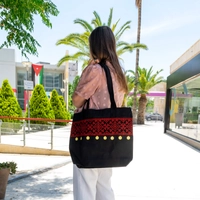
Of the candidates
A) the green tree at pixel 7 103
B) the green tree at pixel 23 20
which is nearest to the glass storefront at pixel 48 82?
the green tree at pixel 7 103

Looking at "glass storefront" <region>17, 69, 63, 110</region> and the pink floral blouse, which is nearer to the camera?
the pink floral blouse

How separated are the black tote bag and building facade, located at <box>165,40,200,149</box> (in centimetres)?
647

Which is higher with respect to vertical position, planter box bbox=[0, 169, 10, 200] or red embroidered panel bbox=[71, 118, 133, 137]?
red embroidered panel bbox=[71, 118, 133, 137]

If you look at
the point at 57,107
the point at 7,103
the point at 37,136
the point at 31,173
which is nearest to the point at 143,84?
the point at 57,107

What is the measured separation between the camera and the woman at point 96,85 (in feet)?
4.32

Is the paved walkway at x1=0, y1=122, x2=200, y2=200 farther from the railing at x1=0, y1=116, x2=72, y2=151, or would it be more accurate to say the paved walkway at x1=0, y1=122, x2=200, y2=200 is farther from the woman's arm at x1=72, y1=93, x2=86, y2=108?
the woman's arm at x1=72, y1=93, x2=86, y2=108

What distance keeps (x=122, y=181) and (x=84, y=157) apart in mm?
2229

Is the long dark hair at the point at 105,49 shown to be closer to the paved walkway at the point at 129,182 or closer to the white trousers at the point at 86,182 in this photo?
the white trousers at the point at 86,182

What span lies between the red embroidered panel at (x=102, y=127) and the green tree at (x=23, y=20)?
59.6 inches

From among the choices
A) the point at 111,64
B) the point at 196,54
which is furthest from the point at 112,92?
the point at 196,54

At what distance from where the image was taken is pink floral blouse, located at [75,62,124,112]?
4.30 feet

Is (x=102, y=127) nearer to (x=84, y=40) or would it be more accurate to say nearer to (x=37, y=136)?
(x=37, y=136)

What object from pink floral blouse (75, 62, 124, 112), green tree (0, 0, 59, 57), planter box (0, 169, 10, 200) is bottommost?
planter box (0, 169, 10, 200)

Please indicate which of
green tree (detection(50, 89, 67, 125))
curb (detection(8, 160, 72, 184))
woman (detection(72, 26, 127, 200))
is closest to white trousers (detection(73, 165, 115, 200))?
woman (detection(72, 26, 127, 200))
